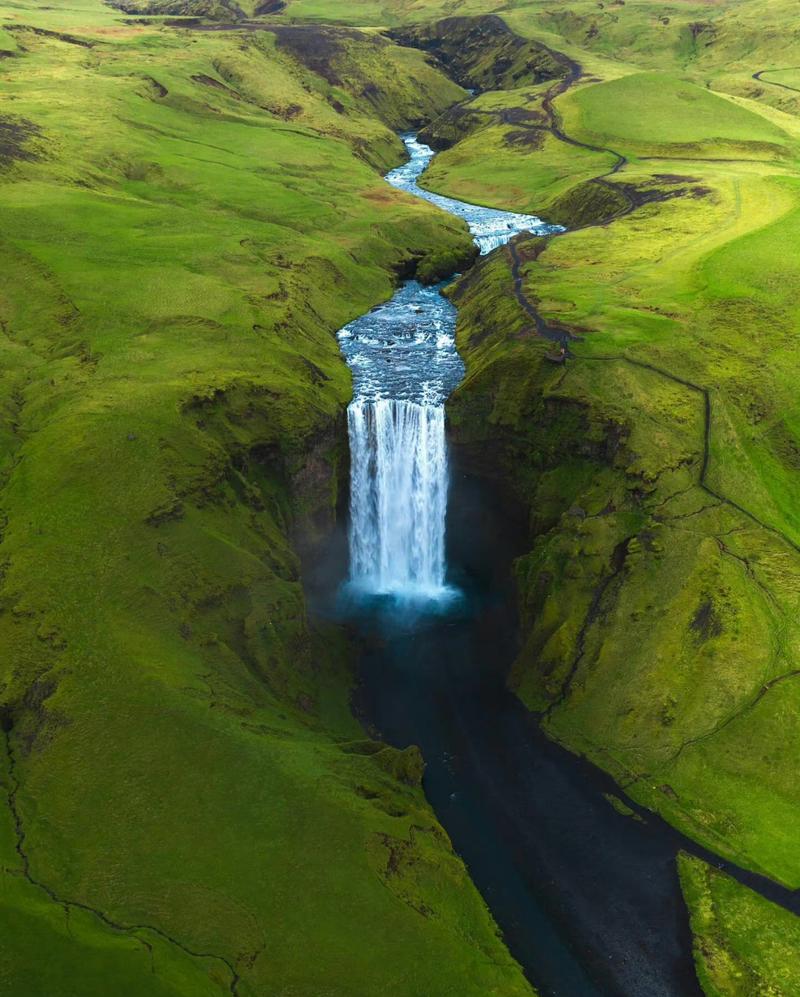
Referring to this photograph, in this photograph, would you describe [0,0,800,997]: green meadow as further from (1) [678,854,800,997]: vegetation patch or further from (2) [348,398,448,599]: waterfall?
(2) [348,398,448,599]: waterfall

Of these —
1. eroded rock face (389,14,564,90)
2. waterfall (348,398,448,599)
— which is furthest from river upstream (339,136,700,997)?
eroded rock face (389,14,564,90)

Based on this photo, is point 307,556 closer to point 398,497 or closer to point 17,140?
point 398,497

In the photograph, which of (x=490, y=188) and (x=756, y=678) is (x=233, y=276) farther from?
(x=490, y=188)

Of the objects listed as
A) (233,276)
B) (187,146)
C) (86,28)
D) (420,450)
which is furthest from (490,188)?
(86,28)

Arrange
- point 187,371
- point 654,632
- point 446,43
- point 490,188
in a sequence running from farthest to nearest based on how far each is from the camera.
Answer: point 446,43 < point 490,188 < point 187,371 < point 654,632

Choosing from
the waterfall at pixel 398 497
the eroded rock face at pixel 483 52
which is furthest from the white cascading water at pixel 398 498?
the eroded rock face at pixel 483 52

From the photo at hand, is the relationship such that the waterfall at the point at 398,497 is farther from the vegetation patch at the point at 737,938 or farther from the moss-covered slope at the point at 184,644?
the vegetation patch at the point at 737,938
